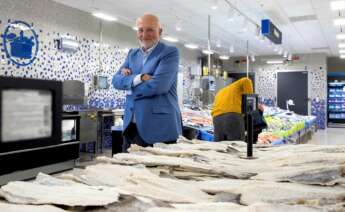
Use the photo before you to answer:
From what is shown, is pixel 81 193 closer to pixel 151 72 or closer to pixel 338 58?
pixel 151 72

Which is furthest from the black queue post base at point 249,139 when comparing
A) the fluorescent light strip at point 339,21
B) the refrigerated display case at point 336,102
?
the refrigerated display case at point 336,102

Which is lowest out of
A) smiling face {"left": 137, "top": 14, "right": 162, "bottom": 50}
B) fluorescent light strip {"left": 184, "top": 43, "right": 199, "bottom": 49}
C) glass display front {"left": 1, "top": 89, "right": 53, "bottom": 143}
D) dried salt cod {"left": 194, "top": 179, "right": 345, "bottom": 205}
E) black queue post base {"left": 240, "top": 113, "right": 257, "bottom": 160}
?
dried salt cod {"left": 194, "top": 179, "right": 345, "bottom": 205}

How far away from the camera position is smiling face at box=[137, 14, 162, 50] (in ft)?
7.38

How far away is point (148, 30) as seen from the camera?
230 centimetres

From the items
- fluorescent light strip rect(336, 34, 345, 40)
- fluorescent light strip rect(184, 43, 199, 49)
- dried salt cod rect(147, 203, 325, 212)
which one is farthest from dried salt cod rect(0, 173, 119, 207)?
fluorescent light strip rect(184, 43, 199, 49)

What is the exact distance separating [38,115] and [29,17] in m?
7.05

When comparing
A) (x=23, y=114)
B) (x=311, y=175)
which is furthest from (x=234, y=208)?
(x=23, y=114)

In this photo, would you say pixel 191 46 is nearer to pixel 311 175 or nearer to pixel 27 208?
pixel 311 175

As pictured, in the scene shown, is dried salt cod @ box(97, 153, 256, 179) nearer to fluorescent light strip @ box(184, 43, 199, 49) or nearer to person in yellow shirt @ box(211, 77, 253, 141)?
person in yellow shirt @ box(211, 77, 253, 141)

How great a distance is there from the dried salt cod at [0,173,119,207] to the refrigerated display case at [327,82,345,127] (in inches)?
687

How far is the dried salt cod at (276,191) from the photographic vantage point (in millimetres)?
955

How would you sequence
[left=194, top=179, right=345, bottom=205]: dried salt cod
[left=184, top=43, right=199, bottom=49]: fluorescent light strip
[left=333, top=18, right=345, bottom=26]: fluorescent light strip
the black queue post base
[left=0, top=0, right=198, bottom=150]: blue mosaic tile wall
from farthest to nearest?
1. [left=184, top=43, right=199, bottom=49]: fluorescent light strip
2. [left=333, top=18, right=345, bottom=26]: fluorescent light strip
3. [left=0, top=0, right=198, bottom=150]: blue mosaic tile wall
4. the black queue post base
5. [left=194, top=179, right=345, bottom=205]: dried salt cod

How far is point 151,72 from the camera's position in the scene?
239 centimetres

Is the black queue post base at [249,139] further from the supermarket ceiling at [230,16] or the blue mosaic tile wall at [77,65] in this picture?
the blue mosaic tile wall at [77,65]
